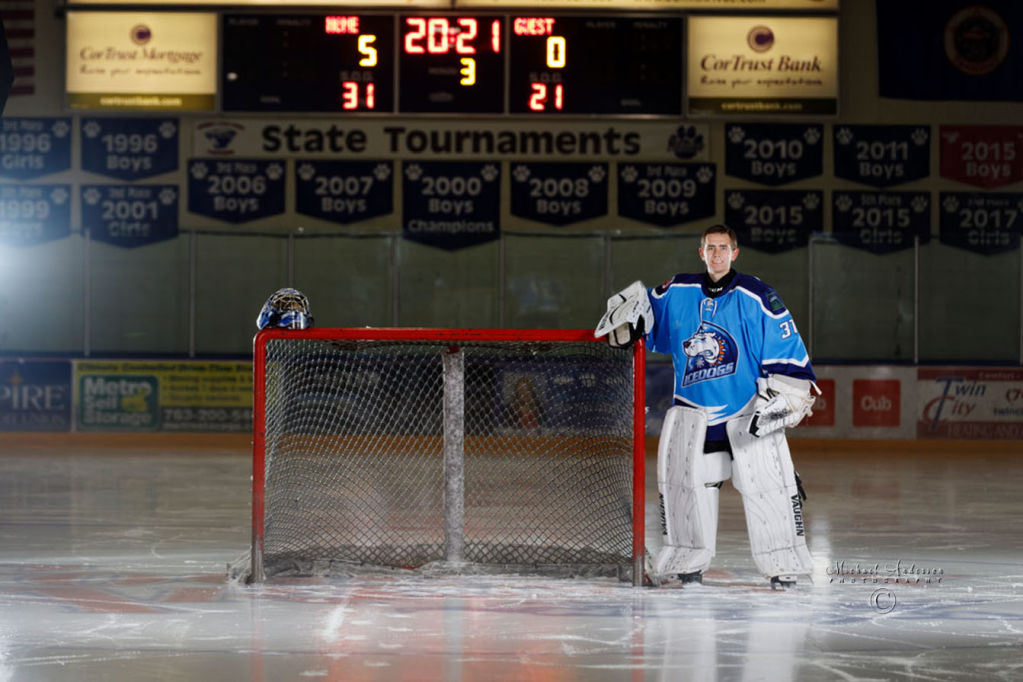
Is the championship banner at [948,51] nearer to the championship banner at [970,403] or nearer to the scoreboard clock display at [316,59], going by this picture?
the championship banner at [970,403]

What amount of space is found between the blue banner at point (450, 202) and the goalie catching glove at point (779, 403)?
10.6 m

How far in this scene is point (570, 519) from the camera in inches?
358

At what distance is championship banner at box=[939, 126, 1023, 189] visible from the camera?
17.1m

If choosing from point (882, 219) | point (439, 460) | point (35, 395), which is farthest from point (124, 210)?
point (882, 219)

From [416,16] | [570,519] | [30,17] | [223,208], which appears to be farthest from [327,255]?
[570,519]

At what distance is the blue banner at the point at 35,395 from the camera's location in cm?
1645

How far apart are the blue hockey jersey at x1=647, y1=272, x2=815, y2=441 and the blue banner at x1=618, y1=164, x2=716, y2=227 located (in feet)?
33.7

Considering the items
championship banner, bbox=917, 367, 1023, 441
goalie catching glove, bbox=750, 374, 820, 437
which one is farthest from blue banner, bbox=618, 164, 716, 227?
goalie catching glove, bbox=750, 374, 820, 437

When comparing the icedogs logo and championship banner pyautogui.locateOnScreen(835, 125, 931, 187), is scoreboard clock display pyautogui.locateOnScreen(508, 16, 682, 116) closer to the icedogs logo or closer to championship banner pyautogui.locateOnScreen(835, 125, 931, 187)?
championship banner pyautogui.locateOnScreen(835, 125, 931, 187)

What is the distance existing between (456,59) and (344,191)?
229cm

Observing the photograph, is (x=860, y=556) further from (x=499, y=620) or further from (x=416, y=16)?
(x=416, y=16)

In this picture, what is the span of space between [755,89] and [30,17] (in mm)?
7913

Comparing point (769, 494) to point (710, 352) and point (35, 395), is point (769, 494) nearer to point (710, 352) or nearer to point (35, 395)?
point (710, 352)

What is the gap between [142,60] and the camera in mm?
16344
